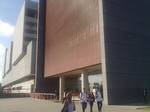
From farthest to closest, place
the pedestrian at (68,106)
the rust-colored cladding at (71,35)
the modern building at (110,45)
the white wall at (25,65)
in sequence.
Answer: the white wall at (25,65) → the rust-colored cladding at (71,35) → the modern building at (110,45) → the pedestrian at (68,106)

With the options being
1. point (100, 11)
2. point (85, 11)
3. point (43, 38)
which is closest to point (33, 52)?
point (43, 38)

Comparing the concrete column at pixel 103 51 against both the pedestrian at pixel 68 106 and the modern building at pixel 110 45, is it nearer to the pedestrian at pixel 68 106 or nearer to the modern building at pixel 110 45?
the modern building at pixel 110 45

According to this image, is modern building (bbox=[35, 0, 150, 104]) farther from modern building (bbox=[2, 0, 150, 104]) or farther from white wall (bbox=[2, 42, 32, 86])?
white wall (bbox=[2, 42, 32, 86])

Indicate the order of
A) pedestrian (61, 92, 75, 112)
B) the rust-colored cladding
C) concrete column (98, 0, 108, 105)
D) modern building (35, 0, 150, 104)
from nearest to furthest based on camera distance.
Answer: pedestrian (61, 92, 75, 112)
concrete column (98, 0, 108, 105)
modern building (35, 0, 150, 104)
the rust-colored cladding

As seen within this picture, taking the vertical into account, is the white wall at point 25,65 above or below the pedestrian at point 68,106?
above

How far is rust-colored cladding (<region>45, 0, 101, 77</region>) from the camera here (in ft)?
108

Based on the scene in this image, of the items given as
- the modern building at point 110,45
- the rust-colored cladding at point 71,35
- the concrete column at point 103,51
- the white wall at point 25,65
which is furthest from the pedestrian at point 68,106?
the white wall at point 25,65

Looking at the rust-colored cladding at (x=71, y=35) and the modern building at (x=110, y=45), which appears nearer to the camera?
the modern building at (x=110, y=45)

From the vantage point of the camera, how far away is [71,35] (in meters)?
40.7

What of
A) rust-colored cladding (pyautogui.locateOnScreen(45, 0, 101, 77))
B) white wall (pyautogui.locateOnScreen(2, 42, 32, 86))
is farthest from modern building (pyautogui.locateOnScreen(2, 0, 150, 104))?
white wall (pyautogui.locateOnScreen(2, 42, 32, 86))

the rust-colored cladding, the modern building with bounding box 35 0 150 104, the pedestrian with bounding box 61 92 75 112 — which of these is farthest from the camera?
the rust-colored cladding

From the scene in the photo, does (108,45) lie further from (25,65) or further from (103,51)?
(25,65)

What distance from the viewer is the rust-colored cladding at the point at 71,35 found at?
32.8 meters

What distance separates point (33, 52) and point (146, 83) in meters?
40.7
